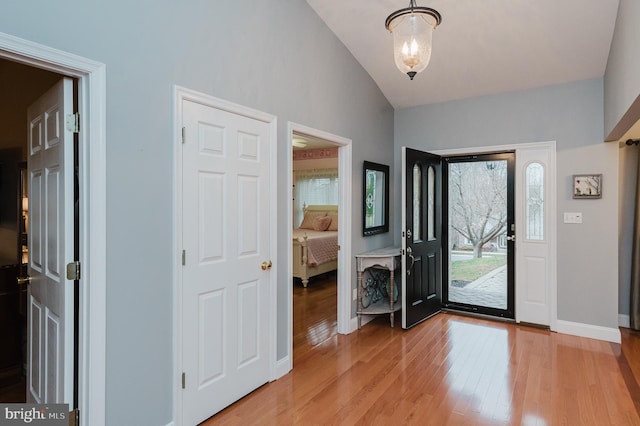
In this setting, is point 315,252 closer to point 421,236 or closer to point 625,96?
point 421,236

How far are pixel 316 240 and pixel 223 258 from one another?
389 centimetres

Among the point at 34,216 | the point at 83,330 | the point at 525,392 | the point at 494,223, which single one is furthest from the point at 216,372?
the point at 494,223

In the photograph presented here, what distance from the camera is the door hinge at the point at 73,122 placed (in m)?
1.79

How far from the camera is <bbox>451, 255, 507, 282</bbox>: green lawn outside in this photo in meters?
4.72

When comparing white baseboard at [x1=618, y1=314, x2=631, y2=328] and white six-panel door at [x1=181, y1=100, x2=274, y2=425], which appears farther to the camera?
white baseboard at [x1=618, y1=314, x2=631, y2=328]

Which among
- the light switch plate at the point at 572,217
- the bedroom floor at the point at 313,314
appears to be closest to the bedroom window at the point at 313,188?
the bedroom floor at the point at 313,314

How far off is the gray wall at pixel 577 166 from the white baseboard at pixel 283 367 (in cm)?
304

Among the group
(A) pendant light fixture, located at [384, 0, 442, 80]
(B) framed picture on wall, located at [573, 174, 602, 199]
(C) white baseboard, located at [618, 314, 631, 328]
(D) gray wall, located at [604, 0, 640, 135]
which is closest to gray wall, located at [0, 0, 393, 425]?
(A) pendant light fixture, located at [384, 0, 442, 80]

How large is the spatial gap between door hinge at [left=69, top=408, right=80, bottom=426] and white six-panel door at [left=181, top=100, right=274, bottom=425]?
1.81 ft

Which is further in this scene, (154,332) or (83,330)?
(154,332)

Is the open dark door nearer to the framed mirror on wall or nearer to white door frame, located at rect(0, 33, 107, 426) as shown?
the framed mirror on wall

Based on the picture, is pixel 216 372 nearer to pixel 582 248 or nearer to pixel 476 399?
pixel 476 399

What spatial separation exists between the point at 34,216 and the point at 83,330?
91 cm

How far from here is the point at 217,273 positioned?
2430mm
